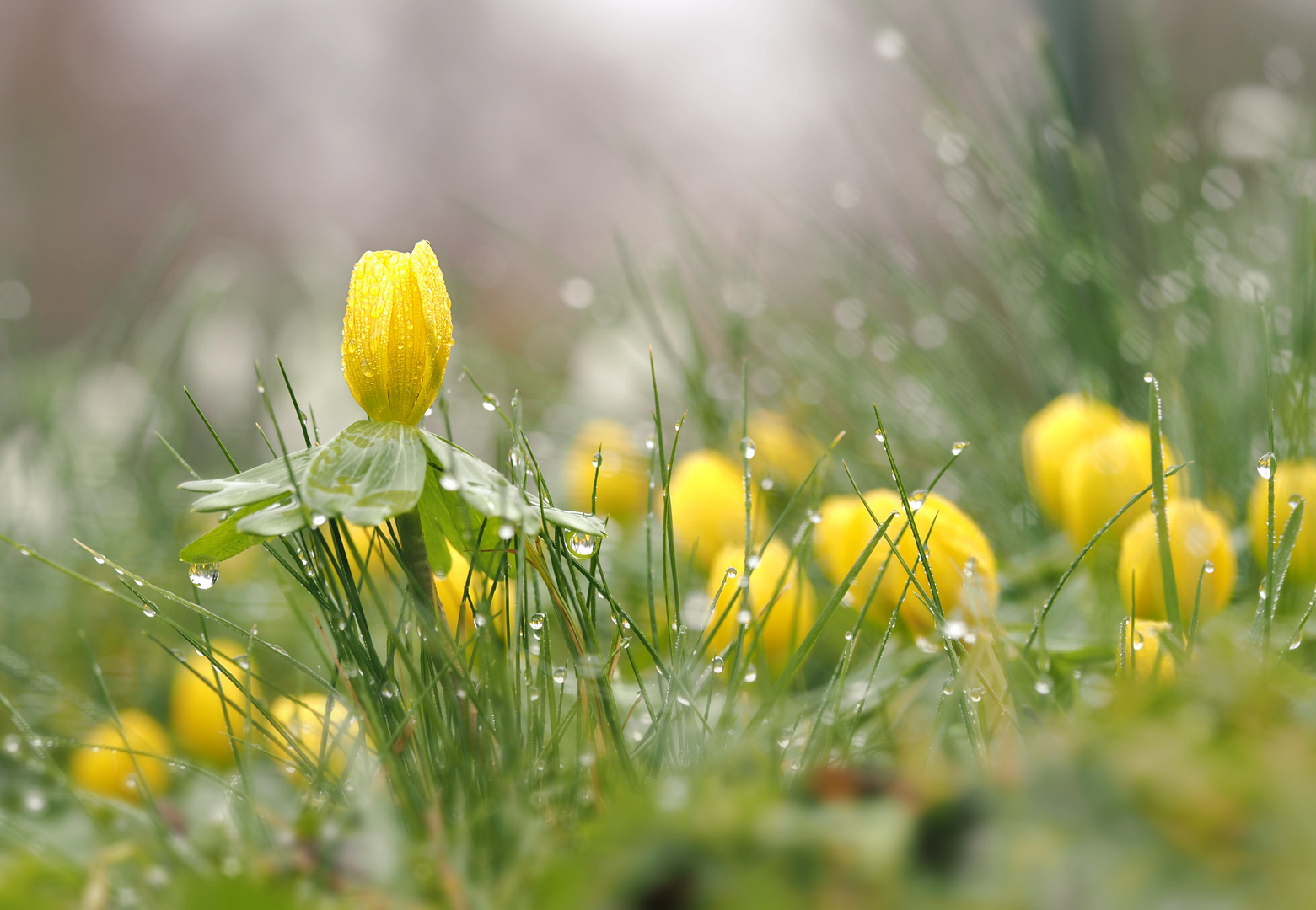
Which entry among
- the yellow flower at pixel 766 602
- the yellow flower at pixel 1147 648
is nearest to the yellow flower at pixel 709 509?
the yellow flower at pixel 766 602

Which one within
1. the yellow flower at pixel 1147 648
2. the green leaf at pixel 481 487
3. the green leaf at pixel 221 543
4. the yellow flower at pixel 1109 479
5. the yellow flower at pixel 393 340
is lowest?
the yellow flower at pixel 1147 648

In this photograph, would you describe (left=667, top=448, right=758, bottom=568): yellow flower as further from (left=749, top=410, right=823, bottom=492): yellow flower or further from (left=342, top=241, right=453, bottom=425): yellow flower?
(left=342, top=241, right=453, bottom=425): yellow flower

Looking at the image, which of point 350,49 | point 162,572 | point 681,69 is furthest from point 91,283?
point 162,572

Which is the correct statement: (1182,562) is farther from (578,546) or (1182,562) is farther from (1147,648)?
(578,546)

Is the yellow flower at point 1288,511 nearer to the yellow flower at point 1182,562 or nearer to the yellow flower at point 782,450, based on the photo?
the yellow flower at point 1182,562

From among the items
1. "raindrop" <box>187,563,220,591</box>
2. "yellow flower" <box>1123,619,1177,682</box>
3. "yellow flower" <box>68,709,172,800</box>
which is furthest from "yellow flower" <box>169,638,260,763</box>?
"yellow flower" <box>1123,619,1177,682</box>

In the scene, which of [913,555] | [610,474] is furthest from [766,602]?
[610,474]

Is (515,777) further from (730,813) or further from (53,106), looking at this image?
(53,106)
